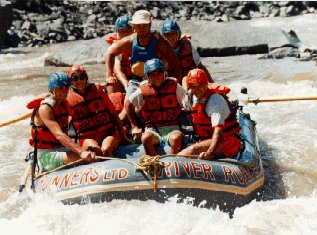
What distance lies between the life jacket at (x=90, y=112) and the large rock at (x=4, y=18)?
15.1 m

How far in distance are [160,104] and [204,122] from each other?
551 millimetres

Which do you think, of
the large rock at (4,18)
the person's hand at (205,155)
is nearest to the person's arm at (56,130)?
the person's hand at (205,155)

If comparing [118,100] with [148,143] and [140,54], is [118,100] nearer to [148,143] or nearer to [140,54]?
[140,54]

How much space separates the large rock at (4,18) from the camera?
758 inches

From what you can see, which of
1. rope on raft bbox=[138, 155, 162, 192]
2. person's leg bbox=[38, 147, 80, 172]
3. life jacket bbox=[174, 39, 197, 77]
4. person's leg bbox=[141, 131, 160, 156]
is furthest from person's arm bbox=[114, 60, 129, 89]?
rope on raft bbox=[138, 155, 162, 192]

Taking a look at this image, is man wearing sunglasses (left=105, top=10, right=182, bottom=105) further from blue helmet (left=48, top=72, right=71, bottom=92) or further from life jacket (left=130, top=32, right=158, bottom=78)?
blue helmet (left=48, top=72, right=71, bottom=92)

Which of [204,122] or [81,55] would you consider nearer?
[204,122]

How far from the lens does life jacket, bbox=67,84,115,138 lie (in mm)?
5223

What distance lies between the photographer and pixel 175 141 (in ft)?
16.6

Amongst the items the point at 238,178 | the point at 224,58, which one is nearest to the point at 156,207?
the point at 238,178

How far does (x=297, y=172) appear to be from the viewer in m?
6.52

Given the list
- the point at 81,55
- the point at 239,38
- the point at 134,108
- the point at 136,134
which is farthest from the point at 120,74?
the point at 239,38

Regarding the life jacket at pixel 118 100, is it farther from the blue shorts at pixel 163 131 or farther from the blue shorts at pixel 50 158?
the blue shorts at pixel 50 158

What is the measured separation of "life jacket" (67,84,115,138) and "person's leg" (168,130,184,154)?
0.65 metres
